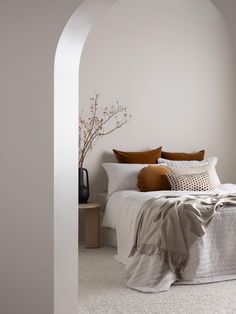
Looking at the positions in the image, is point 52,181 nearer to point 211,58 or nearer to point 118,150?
point 118,150

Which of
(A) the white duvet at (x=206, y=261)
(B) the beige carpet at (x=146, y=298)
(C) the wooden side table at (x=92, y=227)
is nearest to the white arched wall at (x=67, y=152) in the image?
(B) the beige carpet at (x=146, y=298)

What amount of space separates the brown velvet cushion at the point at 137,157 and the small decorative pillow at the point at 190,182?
26.1 inches

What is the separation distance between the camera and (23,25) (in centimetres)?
274

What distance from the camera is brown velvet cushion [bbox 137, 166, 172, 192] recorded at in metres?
5.86

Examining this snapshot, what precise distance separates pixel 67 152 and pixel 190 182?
10.1 feet

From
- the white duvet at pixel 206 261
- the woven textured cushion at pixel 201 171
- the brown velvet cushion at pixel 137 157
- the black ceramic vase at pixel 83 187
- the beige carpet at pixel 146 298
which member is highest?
the brown velvet cushion at pixel 137 157

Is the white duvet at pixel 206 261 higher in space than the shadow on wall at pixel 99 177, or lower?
lower

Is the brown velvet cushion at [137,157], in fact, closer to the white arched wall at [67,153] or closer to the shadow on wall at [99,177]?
the shadow on wall at [99,177]

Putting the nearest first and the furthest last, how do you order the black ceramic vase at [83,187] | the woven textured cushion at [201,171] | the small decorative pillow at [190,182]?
the small decorative pillow at [190,182], the woven textured cushion at [201,171], the black ceramic vase at [83,187]

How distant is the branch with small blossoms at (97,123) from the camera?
6.44 m

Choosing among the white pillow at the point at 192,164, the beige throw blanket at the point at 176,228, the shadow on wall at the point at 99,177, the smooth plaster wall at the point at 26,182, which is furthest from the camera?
the shadow on wall at the point at 99,177

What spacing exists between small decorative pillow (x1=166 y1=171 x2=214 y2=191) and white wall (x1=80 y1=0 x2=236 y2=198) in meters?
1.05

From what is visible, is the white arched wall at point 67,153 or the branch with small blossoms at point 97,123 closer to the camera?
the white arched wall at point 67,153

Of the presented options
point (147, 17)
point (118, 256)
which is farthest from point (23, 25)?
point (147, 17)
